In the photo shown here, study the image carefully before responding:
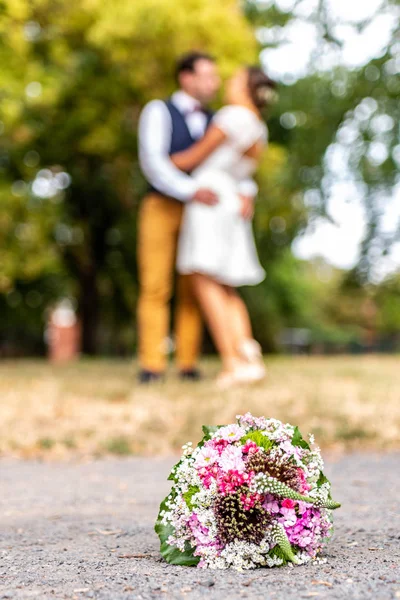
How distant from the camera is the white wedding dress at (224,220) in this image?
5582 mm

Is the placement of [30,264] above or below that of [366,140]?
below

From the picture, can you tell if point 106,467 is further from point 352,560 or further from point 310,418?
point 352,560

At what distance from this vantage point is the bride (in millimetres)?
5562

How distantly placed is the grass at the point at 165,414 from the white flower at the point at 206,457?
2.06 metres

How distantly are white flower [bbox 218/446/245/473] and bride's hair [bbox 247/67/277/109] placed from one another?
424 centimetres

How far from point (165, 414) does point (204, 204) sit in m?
1.82

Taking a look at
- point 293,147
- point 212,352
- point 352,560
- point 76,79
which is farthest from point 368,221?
point 352,560

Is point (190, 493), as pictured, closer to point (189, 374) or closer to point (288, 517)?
point (288, 517)

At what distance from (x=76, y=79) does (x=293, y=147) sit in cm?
352

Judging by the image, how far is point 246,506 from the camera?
1.91 metres

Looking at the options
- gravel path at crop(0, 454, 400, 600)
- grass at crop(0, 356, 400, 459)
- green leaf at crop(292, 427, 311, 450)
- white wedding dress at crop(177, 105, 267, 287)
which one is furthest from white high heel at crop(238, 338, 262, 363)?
green leaf at crop(292, 427, 311, 450)

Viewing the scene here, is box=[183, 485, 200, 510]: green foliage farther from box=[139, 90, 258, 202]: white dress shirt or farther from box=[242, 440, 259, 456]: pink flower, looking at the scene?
box=[139, 90, 258, 202]: white dress shirt

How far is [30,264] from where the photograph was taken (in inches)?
488

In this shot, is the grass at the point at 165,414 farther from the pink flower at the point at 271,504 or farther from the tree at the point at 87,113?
the tree at the point at 87,113
